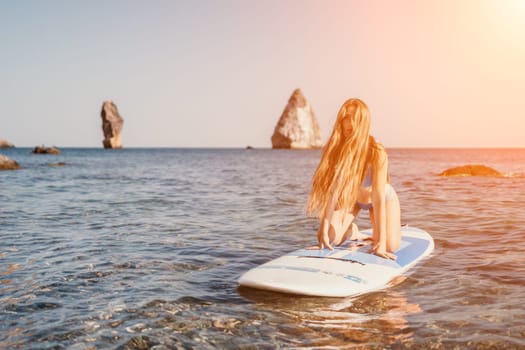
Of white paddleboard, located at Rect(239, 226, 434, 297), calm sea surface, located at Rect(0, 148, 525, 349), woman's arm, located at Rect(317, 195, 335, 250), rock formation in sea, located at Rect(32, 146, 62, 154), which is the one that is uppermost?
rock formation in sea, located at Rect(32, 146, 62, 154)

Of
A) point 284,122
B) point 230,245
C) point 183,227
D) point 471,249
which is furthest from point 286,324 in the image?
point 284,122

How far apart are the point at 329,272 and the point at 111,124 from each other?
133 m

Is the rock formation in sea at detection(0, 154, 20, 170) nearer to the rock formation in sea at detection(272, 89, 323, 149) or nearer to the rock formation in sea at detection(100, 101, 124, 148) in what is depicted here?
the rock formation in sea at detection(100, 101, 124, 148)

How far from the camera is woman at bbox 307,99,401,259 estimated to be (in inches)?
229

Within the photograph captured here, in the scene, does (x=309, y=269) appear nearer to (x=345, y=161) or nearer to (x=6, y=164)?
(x=345, y=161)

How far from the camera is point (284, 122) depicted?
151 metres

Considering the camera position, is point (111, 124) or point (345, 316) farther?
point (111, 124)

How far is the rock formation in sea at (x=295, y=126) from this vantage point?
491 feet

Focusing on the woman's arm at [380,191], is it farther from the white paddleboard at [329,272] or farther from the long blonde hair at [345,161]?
the white paddleboard at [329,272]

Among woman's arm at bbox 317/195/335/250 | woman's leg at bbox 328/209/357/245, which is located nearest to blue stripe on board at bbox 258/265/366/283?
woman's arm at bbox 317/195/335/250

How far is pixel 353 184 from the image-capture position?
604 cm

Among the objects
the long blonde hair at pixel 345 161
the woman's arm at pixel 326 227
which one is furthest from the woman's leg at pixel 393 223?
the woman's arm at pixel 326 227

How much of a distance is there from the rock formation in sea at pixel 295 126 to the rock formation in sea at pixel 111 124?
48553 millimetres

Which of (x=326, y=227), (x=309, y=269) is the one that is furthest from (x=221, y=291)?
(x=326, y=227)
